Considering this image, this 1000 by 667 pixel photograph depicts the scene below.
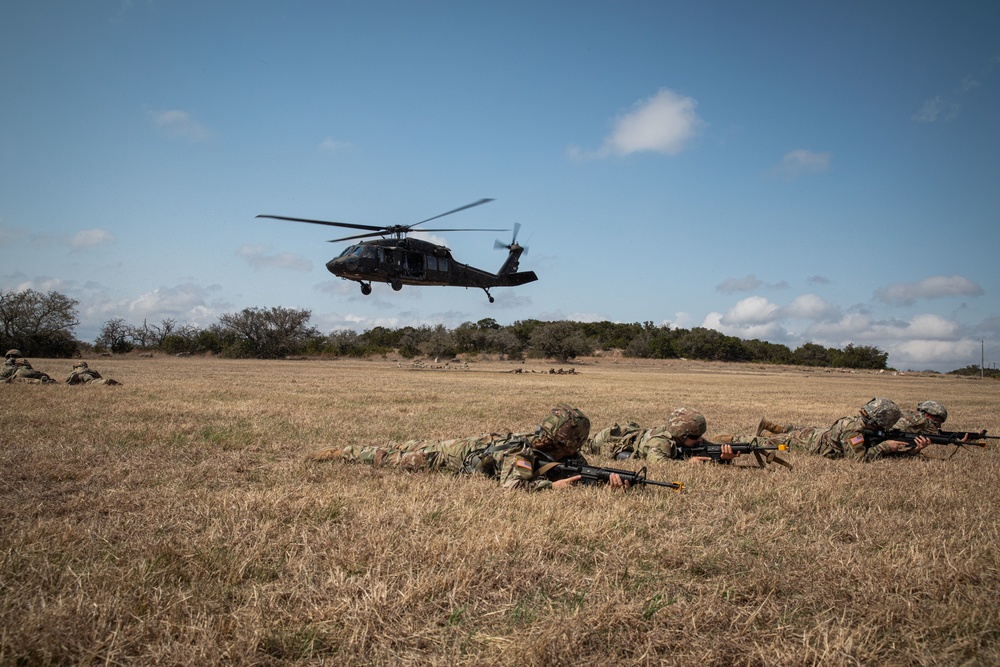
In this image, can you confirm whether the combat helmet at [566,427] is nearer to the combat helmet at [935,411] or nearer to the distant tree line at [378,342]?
the combat helmet at [935,411]

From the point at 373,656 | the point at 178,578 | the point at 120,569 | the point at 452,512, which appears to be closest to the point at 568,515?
the point at 452,512

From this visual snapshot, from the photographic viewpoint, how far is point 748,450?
25.1 feet

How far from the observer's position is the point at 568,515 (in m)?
4.81

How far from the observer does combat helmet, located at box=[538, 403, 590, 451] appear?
6273 mm

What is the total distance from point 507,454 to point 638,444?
2.92 m

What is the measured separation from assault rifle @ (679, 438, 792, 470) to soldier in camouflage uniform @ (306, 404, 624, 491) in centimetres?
228

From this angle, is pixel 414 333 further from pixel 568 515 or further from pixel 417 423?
Answer: pixel 568 515

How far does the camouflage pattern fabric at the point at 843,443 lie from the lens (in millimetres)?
8484

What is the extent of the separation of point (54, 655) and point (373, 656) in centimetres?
147

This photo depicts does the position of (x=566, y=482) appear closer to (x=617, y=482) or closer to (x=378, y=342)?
(x=617, y=482)

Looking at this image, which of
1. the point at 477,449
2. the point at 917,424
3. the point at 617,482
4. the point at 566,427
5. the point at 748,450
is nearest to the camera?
the point at 617,482

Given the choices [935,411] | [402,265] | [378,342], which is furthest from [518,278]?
[378,342]

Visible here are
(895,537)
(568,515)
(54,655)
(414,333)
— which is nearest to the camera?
(54,655)

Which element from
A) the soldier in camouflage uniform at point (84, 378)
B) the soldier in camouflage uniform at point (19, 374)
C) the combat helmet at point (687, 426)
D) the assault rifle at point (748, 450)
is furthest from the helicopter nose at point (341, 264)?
the assault rifle at point (748, 450)
